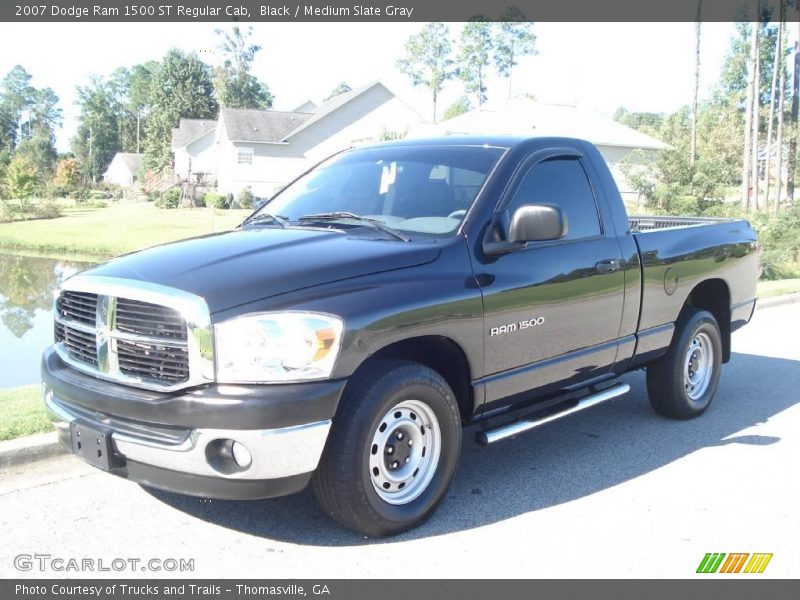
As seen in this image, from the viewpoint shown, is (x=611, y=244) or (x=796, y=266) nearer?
(x=611, y=244)

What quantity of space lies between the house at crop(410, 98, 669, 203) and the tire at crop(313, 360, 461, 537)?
33438mm

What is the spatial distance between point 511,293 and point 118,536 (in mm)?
2490

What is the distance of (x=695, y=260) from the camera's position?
612cm

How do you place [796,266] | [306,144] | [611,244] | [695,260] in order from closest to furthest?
[611,244]
[695,260]
[796,266]
[306,144]

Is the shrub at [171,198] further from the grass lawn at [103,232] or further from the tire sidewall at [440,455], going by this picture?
the tire sidewall at [440,455]

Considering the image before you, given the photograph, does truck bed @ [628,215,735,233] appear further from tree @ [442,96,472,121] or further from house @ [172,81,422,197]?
tree @ [442,96,472,121]

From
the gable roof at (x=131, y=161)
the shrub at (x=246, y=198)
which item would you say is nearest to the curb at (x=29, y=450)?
the shrub at (x=246, y=198)

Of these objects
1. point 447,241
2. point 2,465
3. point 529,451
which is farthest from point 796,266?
point 2,465

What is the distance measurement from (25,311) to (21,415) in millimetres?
9054

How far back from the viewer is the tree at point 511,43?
73438 millimetres

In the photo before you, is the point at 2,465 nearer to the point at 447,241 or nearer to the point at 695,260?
the point at 447,241

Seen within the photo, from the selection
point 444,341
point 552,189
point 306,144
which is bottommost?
point 444,341

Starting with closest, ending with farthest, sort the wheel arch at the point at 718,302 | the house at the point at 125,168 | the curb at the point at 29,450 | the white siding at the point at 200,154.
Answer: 1. the curb at the point at 29,450
2. the wheel arch at the point at 718,302
3. the white siding at the point at 200,154
4. the house at the point at 125,168

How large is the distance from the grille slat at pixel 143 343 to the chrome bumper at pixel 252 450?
11.5 inches
